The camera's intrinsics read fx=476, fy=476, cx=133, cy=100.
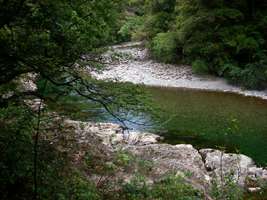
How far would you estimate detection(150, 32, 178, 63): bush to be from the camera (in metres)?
24.0

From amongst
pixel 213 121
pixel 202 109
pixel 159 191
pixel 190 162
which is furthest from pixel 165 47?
pixel 159 191

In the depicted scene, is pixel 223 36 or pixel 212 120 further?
pixel 223 36

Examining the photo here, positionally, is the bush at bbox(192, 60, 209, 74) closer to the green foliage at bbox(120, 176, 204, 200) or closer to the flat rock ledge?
the flat rock ledge

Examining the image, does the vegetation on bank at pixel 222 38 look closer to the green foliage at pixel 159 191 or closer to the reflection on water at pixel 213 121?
the reflection on water at pixel 213 121

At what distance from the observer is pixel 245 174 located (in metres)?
10.2

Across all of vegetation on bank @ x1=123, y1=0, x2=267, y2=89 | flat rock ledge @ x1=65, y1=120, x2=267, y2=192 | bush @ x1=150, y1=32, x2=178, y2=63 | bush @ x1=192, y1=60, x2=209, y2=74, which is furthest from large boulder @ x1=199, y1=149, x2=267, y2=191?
bush @ x1=150, y1=32, x2=178, y2=63

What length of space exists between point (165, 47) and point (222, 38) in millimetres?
3164

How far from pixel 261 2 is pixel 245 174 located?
15.2m

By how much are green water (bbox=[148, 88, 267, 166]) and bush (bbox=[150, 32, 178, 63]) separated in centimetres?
391

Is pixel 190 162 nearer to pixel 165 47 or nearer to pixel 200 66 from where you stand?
pixel 200 66

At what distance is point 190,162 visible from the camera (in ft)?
32.7

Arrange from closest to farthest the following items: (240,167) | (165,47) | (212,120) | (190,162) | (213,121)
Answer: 1. (240,167)
2. (190,162)
3. (213,121)
4. (212,120)
5. (165,47)

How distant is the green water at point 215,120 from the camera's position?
1301 cm

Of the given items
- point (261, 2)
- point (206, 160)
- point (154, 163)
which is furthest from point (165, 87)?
point (154, 163)
